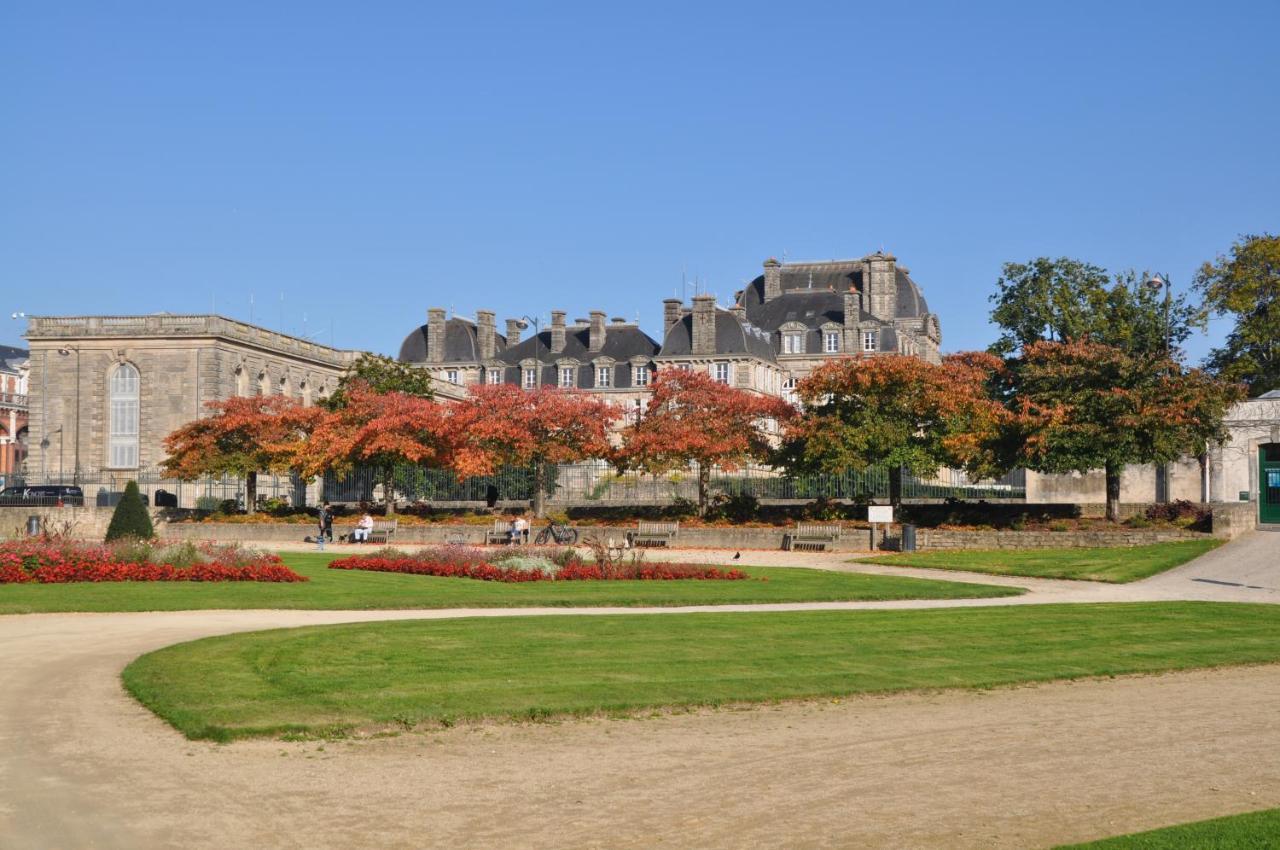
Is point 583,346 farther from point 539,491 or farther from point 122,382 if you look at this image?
point 539,491

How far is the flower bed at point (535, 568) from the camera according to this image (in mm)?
28594

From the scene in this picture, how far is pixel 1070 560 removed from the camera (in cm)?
3441

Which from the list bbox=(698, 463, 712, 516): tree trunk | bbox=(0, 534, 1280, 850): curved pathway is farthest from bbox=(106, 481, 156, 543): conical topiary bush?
bbox=(0, 534, 1280, 850): curved pathway

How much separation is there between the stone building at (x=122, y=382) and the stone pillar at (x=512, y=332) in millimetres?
34357

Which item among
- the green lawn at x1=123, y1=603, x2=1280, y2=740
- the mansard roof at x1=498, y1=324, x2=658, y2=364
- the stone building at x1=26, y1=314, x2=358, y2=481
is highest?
the mansard roof at x1=498, y1=324, x2=658, y2=364

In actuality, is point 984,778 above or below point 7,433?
below

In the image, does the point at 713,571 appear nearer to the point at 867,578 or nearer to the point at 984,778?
the point at 867,578

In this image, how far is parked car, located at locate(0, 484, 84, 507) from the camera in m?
54.9

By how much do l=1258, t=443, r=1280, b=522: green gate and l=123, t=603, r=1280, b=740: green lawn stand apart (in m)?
21.3

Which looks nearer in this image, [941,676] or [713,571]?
[941,676]

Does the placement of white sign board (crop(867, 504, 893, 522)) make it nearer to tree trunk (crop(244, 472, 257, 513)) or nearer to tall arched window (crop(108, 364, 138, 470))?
tree trunk (crop(244, 472, 257, 513))

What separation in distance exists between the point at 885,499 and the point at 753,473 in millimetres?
13083

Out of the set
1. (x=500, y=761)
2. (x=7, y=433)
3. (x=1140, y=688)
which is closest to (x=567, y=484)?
(x=1140, y=688)

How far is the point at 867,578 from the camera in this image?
1169 inches
